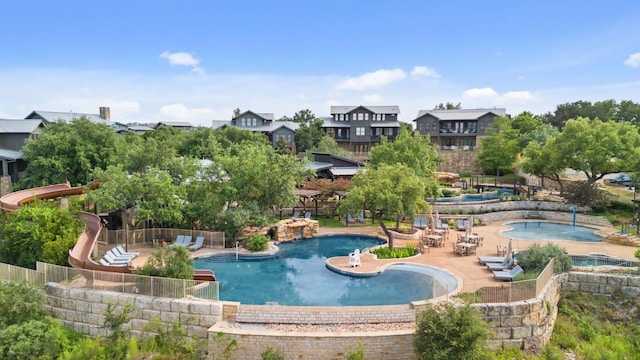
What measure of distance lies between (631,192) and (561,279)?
28.1 metres

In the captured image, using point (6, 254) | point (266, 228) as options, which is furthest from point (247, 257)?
point (6, 254)

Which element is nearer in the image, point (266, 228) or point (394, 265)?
point (394, 265)

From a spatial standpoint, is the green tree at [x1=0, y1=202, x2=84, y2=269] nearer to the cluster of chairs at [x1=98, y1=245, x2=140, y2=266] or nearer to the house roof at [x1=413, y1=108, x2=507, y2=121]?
the cluster of chairs at [x1=98, y1=245, x2=140, y2=266]

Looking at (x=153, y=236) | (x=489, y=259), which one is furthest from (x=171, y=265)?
(x=489, y=259)

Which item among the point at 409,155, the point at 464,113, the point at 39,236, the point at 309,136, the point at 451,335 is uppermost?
the point at 464,113

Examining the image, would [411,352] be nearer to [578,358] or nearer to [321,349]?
[321,349]

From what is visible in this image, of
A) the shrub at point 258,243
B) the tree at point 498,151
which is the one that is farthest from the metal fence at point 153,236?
the tree at point 498,151

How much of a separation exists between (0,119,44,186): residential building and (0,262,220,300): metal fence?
1065 inches

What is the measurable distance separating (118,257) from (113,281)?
4.66 metres

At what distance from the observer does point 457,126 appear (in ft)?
210

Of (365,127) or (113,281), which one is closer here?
(113,281)

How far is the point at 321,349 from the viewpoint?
14.1 metres

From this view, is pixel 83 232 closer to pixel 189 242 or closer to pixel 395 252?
pixel 189 242

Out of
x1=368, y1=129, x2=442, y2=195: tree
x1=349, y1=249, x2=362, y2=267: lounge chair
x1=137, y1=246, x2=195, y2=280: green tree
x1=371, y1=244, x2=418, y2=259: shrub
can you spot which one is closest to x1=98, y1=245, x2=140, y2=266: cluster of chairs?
x1=137, y1=246, x2=195, y2=280: green tree
